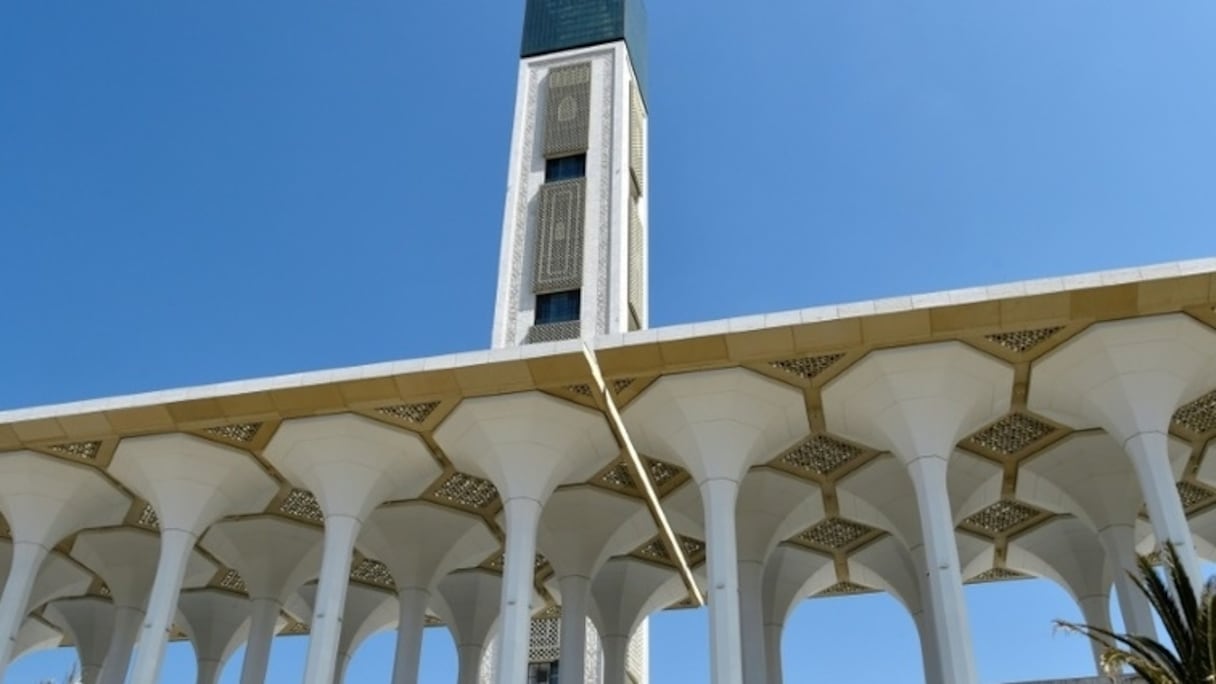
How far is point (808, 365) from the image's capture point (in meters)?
18.3

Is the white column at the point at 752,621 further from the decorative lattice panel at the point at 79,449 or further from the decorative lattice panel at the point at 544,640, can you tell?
the decorative lattice panel at the point at 79,449

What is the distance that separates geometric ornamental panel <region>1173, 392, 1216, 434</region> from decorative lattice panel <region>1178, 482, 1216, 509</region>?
8.75ft

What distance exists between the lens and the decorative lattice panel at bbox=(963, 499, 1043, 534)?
24344 mm

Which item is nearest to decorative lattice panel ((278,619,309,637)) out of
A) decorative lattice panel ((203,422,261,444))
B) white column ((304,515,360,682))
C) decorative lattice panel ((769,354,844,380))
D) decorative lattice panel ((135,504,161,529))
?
decorative lattice panel ((135,504,161,529))

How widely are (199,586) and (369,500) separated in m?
10.3

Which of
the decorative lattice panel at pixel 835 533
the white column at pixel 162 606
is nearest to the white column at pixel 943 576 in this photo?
the decorative lattice panel at pixel 835 533

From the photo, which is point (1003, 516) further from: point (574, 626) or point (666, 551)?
point (574, 626)

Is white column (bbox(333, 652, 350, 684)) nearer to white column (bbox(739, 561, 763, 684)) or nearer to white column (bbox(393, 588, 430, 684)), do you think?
white column (bbox(393, 588, 430, 684))

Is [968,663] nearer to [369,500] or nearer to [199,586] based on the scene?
[369,500]

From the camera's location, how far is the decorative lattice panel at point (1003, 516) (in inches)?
958

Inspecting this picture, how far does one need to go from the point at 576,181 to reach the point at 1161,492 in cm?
2791

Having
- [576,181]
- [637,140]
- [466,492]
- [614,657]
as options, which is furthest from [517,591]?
[637,140]

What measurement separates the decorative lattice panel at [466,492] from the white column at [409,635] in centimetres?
263

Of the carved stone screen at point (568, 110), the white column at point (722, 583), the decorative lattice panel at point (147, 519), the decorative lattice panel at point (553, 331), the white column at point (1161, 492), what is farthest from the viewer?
the carved stone screen at point (568, 110)
